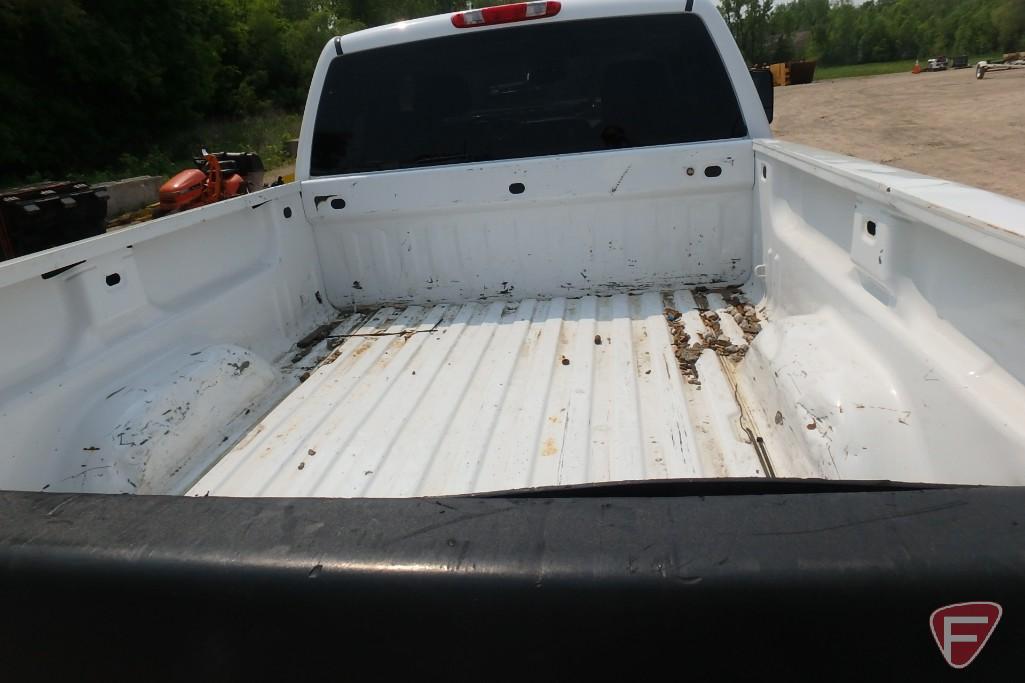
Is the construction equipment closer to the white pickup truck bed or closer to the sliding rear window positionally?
the sliding rear window

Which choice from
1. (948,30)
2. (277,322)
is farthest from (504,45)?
(948,30)

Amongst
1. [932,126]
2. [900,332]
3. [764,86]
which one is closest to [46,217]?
[764,86]

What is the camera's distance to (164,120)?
85.4ft

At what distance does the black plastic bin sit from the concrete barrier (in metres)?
7.51

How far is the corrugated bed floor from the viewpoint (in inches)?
89.8

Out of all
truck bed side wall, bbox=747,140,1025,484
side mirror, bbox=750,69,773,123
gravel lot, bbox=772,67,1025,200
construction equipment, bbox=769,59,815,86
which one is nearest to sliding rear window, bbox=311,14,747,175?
side mirror, bbox=750,69,773,123

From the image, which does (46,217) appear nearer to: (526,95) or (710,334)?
(526,95)

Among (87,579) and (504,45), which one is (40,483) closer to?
(87,579)

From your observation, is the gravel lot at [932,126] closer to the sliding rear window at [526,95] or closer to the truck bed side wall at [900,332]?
the sliding rear window at [526,95]

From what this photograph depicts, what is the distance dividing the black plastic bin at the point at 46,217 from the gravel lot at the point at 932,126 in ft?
37.1

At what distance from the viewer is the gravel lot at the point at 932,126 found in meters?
13.6

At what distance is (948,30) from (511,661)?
80217mm

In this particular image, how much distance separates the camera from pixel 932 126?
19.4m

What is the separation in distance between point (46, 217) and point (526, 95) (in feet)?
24.3
